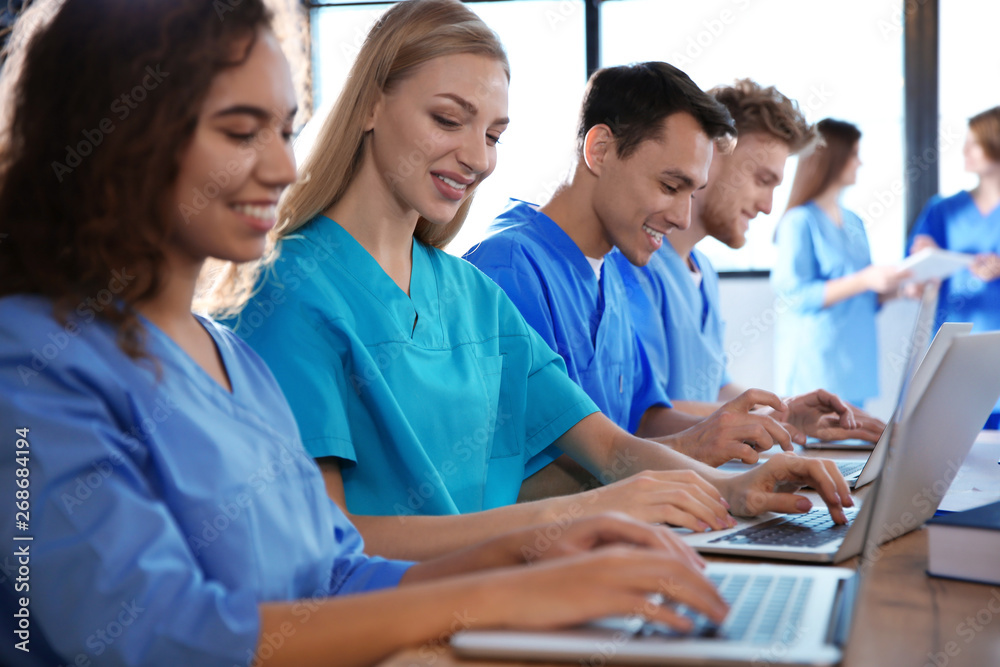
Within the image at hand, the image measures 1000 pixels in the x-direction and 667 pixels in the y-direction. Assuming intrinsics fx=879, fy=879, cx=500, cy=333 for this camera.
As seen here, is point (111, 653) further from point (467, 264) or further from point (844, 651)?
point (467, 264)

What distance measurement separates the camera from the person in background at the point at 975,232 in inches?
110

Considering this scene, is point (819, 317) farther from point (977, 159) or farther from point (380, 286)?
point (380, 286)

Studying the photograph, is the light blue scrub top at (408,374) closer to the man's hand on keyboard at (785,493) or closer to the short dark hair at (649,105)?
the man's hand on keyboard at (785,493)

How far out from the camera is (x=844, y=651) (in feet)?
1.80

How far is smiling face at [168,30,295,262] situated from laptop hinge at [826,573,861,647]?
54 centimetres

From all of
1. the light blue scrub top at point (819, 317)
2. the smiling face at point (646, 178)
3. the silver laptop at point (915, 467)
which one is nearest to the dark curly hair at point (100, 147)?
the silver laptop at point (915, 467)

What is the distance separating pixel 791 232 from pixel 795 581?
8.06ft

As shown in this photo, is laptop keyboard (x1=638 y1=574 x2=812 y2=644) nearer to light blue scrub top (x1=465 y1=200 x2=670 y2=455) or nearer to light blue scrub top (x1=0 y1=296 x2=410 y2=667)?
light blue scrub top (x1=0 y1=296 x2=410 y2=667)

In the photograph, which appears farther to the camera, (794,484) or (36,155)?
(794,484)

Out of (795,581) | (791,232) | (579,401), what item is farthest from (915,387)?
(791,232)

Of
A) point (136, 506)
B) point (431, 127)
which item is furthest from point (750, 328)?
Answer: point (136, 506)

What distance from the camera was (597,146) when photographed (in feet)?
5.70

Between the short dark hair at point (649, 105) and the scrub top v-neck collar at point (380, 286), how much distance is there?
0.71 m

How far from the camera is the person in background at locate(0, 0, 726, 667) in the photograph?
0.56 meters
